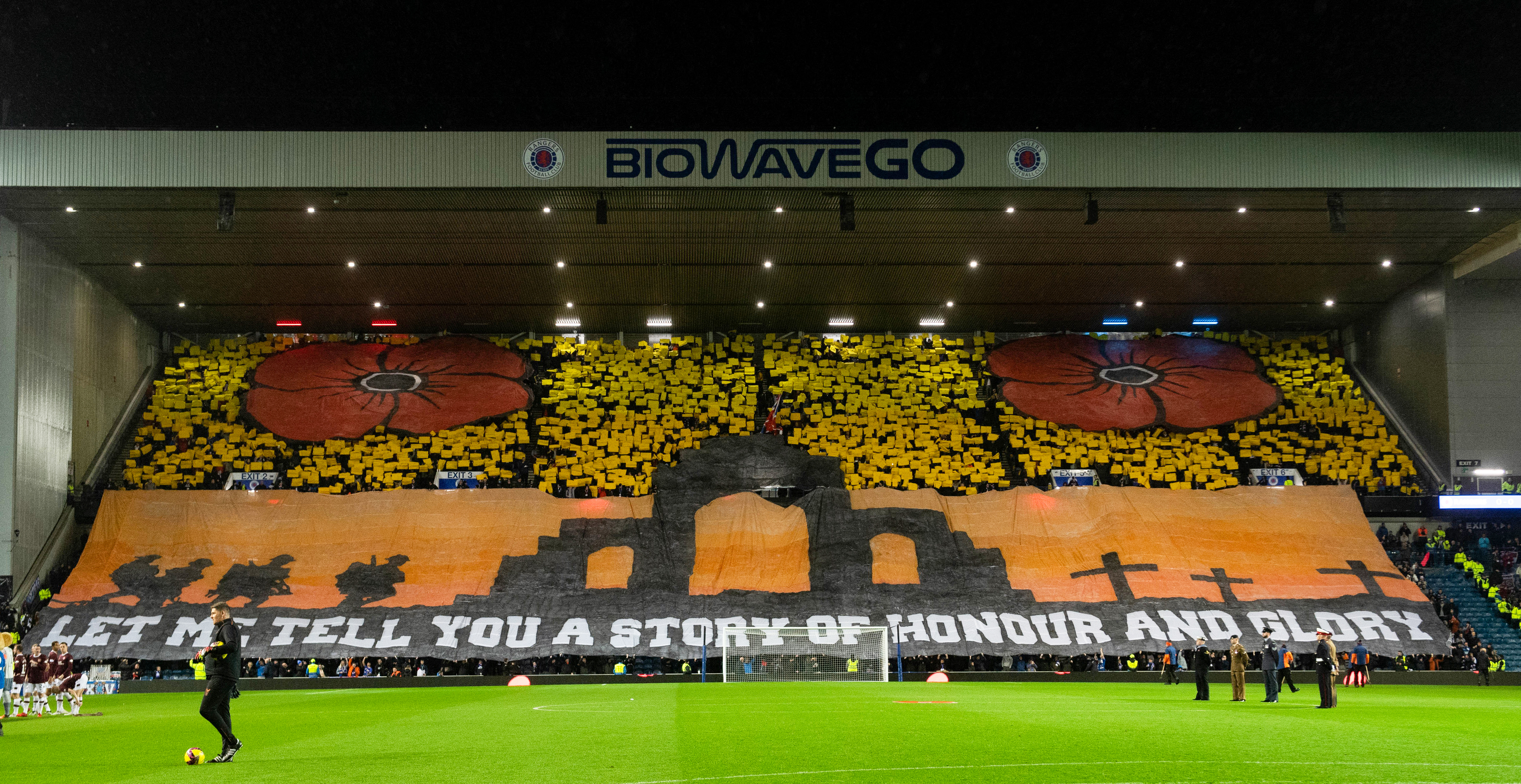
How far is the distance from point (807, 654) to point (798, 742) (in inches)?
910

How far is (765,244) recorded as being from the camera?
43.5 meters

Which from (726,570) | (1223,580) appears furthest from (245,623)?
(1223,580)

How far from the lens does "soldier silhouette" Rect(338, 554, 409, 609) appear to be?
40.2m

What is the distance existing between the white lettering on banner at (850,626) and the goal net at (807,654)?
0.03 metres

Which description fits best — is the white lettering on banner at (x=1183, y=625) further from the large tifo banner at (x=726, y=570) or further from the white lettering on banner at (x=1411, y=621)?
the white lettering on banner at (x=1411, y=621)

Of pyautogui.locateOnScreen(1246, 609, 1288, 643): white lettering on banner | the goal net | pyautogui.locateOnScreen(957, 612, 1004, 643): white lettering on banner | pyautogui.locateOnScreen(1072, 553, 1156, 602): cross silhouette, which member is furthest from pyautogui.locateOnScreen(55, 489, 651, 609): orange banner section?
pyautogui.locateOnScreen(1246, 609, 1288, 643): white lettering on banner

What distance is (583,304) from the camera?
51406 mm

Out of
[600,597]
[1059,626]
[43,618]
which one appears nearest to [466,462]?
[600,597]

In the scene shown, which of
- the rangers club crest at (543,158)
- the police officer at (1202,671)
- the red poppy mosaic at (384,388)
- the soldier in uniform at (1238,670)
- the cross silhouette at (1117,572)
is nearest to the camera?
the soldier in uniform at (1238,670)

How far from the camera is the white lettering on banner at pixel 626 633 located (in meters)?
38.3

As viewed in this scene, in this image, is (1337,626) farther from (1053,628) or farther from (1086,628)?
(1053,628)

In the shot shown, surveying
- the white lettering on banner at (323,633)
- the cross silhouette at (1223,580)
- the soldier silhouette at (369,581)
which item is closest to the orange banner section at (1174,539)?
the cross silhouette at (1223,580)

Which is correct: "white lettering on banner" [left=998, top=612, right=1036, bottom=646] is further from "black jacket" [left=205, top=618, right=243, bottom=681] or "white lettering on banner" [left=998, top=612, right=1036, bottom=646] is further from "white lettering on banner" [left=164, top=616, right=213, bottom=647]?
"black jacket" [left=205, top=618, right=243, bottom=681]

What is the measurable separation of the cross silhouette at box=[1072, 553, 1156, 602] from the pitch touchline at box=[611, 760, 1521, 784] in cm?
2874
